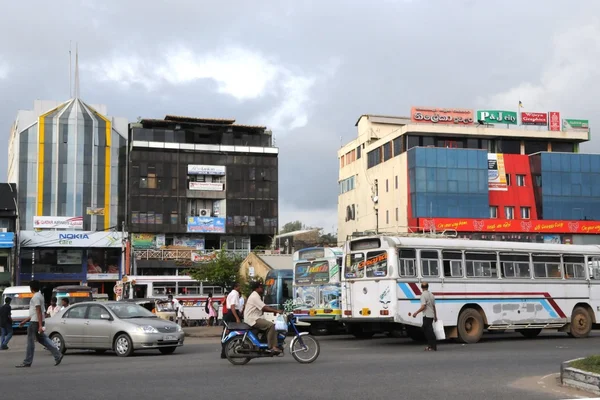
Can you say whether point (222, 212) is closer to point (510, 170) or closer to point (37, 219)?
point (37, 219)

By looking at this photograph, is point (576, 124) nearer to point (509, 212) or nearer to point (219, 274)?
point (509, 212)

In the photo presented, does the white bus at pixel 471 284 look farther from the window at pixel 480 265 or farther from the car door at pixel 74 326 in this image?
the car door at pixel 74 326

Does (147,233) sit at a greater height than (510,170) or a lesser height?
lesser

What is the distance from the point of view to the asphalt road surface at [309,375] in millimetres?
11102

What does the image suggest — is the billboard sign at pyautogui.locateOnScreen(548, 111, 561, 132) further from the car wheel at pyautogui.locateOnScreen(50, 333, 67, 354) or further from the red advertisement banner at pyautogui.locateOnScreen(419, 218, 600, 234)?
the car wheel at pyautogui.locateOnScreen(50, 333, 67, 354)

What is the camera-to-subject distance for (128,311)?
1930 centimetres

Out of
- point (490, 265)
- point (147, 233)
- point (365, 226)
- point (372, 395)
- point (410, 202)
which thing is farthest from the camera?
point (365, 226)

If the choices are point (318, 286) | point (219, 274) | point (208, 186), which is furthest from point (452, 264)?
point (208, 186)

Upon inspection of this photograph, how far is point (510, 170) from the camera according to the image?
72.5 metres

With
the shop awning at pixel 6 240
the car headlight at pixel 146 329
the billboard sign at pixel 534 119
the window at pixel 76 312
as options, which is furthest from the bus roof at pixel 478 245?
the billboard sign at pixel 534 119

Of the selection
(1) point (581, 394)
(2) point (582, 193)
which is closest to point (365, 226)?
(2) point (582, 193)

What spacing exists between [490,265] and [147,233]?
5599 centimetres

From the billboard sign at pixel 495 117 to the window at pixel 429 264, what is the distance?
5578 cm

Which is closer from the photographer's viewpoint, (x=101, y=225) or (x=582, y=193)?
(x=582, y=193)
